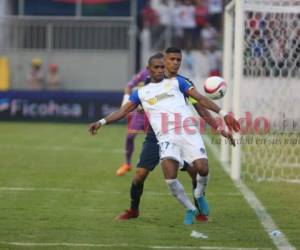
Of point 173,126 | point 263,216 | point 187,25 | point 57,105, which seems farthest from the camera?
point 187,25

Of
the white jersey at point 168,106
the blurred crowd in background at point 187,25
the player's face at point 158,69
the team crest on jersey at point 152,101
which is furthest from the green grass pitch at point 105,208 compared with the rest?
the blurred crowd in background at point 187,25

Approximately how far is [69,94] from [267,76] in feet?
36.1

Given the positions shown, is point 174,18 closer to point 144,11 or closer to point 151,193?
point 144,11

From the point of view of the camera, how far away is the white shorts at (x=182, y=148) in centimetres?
884

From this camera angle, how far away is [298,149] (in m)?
14.0

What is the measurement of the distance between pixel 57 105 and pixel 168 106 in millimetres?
15791

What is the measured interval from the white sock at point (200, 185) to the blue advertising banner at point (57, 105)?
49.6ft

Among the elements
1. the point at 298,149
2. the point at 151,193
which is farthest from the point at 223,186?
the point at 298,149

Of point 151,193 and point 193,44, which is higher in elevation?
point 193,44

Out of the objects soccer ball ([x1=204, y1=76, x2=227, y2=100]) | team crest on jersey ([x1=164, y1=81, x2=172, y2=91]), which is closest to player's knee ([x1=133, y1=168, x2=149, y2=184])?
team crest on jersey ([x1=164, y1=81, x2=172, y2=91])

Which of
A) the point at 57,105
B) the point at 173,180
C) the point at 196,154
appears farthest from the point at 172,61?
the point at 57,105

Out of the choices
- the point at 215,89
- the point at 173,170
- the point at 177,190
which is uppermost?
the point at 215,89

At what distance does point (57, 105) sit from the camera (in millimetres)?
24406

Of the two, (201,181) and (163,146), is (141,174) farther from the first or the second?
(201,181)
